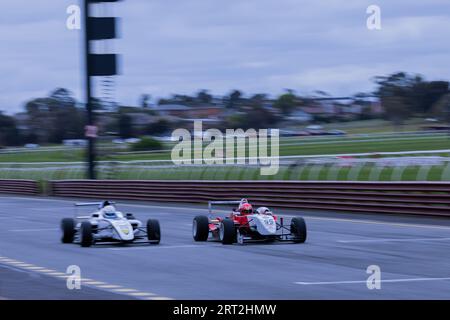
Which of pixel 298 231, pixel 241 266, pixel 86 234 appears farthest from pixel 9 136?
pixel 241 266

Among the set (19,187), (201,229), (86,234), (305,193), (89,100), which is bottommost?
(19,187)

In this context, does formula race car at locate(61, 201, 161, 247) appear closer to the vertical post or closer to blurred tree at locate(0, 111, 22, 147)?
the vertical post

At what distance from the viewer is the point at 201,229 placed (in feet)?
56.6

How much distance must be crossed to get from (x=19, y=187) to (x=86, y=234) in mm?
29968

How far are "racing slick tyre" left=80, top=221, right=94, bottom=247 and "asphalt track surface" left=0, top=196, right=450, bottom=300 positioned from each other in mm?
159

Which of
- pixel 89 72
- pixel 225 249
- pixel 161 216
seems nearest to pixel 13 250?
pixel 225 249

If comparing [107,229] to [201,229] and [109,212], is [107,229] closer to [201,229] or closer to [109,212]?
[109,212]

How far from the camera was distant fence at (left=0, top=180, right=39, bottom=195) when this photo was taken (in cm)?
4362

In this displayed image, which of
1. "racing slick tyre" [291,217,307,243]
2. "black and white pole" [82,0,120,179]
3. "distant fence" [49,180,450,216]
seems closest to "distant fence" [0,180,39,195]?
"black and white pole" [82,0,120,179]

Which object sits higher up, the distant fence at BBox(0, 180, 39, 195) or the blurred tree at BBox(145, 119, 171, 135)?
the blurred tree at BBox(145, 119, 171, 135)

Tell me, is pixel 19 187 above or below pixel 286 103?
below

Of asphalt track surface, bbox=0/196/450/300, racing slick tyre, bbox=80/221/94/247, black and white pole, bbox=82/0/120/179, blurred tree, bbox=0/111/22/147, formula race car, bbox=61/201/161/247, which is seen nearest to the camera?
asphalt track surface, bbox=0/196/450/300
